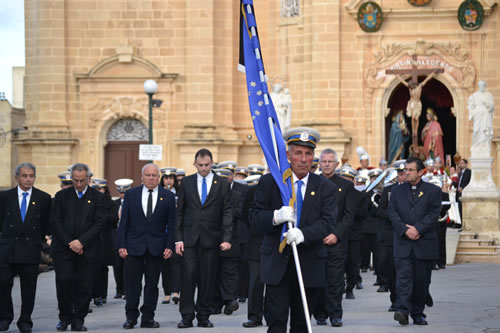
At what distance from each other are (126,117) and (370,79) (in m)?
7.99

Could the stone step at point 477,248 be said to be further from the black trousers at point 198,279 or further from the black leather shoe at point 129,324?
the black leather shoe at point 129,324

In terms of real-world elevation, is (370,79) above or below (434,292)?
above

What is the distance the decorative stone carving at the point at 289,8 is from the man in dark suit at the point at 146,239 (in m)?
20.6

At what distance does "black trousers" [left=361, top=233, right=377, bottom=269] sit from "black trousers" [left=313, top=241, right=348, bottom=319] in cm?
610

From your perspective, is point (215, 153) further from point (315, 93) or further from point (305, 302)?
point (305, 302)

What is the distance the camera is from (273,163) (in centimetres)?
891

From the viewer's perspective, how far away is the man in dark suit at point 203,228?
1254 cm

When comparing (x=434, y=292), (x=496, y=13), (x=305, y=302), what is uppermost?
(x=496, y=13)

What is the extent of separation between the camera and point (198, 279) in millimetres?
12711

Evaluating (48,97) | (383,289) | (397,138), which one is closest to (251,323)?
(383,289)

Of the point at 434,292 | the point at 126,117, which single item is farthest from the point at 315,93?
the point at 434,292

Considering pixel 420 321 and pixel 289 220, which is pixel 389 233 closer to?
pixel 420 321

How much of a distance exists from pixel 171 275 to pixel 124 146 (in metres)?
18.6

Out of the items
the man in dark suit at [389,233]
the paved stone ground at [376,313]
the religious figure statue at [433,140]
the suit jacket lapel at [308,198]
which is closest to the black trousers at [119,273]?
the paved stone ground at [376,313]
